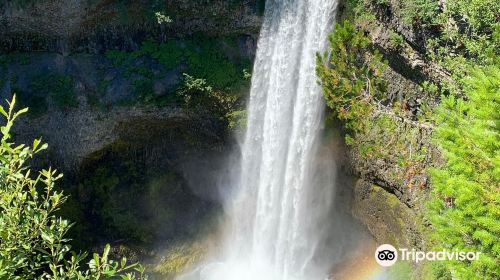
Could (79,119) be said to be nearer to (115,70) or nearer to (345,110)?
(115,70)

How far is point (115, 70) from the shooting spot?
1770 cm

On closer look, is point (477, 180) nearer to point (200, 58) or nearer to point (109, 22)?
point (200, 58)

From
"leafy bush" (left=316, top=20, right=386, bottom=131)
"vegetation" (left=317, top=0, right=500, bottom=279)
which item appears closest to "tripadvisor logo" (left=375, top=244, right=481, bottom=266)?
"vegetation" (left=317, top=0, right=500, bottom=279)

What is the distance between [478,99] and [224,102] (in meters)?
12.2

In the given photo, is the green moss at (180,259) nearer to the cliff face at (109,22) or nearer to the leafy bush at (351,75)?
the cliff face at (109,22)

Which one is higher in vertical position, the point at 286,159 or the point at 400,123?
the point at 400,123

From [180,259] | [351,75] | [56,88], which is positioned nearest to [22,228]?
[351,75]

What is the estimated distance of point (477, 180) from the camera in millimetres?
6523

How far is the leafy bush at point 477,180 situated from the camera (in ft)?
20.1

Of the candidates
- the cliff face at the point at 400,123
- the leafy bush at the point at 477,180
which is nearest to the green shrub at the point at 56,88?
the cliff face at the point at 400,123

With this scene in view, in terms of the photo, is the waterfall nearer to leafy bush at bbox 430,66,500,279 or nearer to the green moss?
the green moss

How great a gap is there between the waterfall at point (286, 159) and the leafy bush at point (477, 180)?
24.3 feet

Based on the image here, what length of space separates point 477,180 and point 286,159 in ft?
31.2

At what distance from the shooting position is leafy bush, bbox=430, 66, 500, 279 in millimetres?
6133
